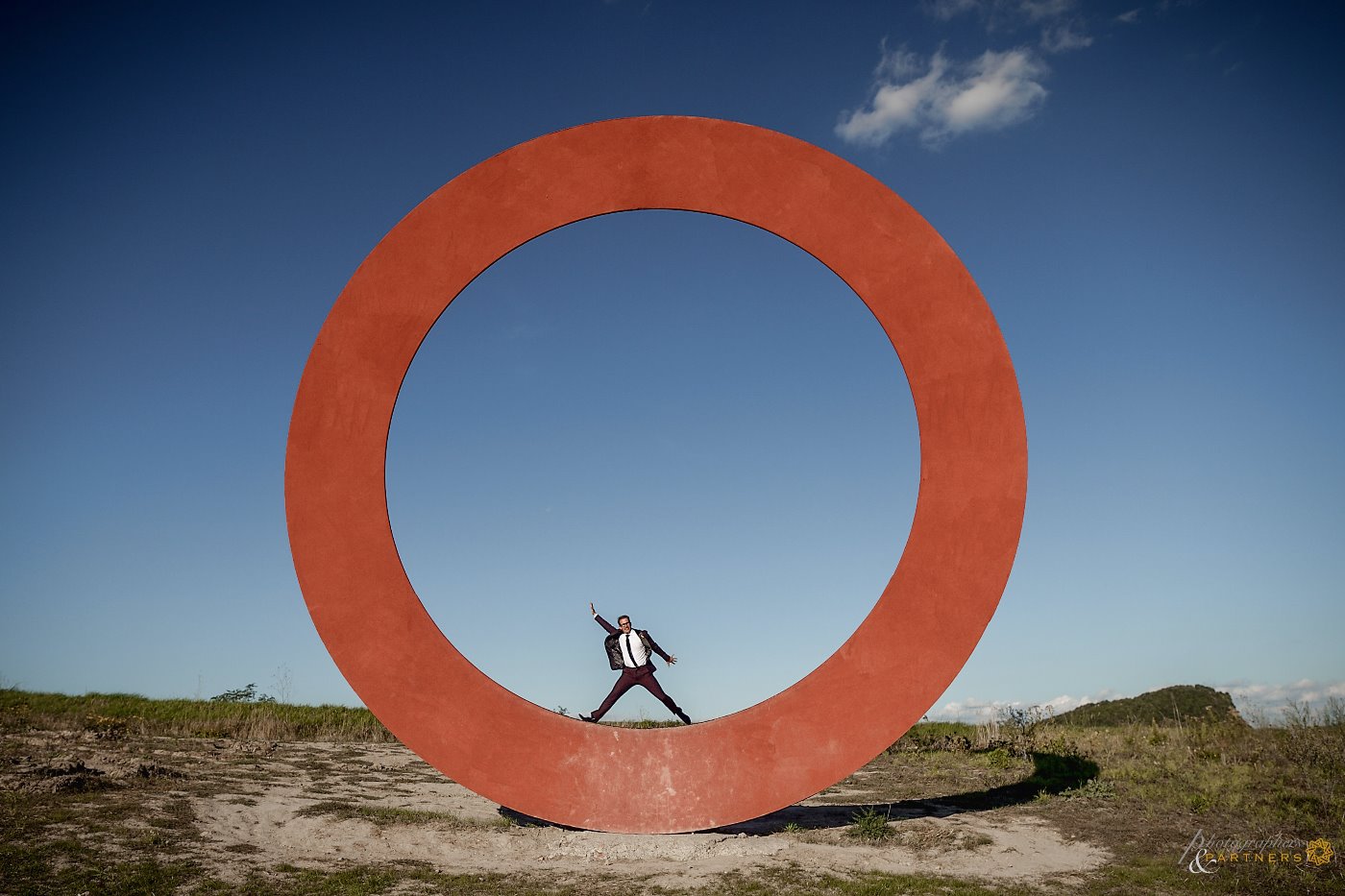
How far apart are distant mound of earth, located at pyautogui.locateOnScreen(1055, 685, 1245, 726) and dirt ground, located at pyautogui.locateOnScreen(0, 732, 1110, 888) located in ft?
32.4

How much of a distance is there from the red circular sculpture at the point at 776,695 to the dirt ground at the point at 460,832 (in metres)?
0.48

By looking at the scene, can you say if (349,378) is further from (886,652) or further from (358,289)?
(886,652)

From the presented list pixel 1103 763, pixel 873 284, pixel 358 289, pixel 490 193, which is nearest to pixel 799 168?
pixel 873 284

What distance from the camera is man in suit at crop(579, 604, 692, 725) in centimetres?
870

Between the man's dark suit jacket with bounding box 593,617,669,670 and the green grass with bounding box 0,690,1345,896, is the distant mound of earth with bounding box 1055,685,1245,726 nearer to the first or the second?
the green grass with bounding box 0,690,1345,896

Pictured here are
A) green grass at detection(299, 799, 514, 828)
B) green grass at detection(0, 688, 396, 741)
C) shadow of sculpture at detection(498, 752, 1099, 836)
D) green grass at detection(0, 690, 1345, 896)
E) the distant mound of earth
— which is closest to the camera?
green grass at detection(0, 690, 1345, 896)

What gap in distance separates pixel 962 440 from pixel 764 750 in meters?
3.16

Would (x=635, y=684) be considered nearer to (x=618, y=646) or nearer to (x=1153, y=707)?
(x=618, y=646)

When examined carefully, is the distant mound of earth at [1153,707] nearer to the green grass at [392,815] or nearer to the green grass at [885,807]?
the green grass at [885,807]

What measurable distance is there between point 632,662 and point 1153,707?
51.6 feet

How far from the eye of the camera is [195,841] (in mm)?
7613

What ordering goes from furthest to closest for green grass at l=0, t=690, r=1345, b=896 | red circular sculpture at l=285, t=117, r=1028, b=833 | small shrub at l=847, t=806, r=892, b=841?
small shrub at l=847, t=806, r=892, b=841 → red circular sculpture at l=285, t=117, r=1028, b=833 → green grass at l=0, t=690, r=1345, b=896

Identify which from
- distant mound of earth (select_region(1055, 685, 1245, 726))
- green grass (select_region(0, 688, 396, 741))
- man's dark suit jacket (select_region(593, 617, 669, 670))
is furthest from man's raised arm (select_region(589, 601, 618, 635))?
distant mound of earth (select_region(1055, 685, 1245, 726))

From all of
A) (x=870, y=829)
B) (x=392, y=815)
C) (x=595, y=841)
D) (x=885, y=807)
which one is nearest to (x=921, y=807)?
(x=885, y=807)
